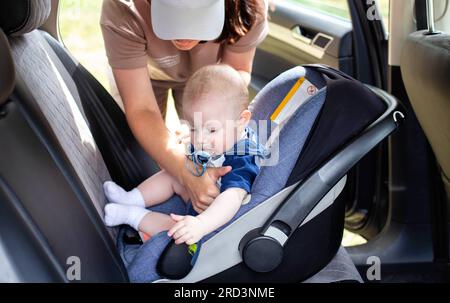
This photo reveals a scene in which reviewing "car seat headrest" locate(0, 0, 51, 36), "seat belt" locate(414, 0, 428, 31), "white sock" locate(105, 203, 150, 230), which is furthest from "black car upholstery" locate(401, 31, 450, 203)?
"car seat headrest" locate(0, 0, 51, 36)

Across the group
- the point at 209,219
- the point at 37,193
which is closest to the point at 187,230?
the point at 209,219

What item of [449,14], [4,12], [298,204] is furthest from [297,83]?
[4,12]

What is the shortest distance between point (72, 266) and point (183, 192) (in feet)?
1.32

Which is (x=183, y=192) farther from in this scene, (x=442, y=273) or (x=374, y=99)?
(x=442, y=273)

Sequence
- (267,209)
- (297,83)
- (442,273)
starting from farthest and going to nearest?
(442,273) < (297,83) < (267,209)

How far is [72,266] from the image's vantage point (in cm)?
103

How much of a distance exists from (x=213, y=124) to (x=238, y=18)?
1.19 ft

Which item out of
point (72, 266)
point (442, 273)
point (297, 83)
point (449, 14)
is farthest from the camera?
point (442, 273)

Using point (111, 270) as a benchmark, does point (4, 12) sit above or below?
above

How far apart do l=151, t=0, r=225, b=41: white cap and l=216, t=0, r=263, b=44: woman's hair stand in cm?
8

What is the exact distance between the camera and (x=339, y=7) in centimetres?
194

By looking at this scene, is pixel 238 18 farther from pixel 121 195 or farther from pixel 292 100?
pixel 121 195

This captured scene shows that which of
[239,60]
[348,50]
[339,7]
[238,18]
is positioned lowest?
[348,50]
